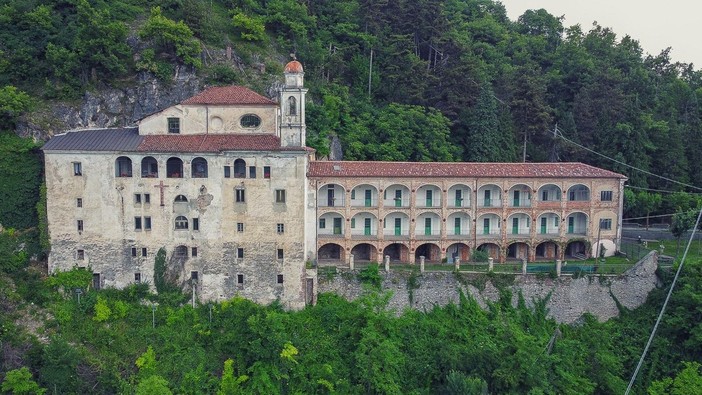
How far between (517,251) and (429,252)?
619 cm

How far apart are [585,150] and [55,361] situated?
1634 inches

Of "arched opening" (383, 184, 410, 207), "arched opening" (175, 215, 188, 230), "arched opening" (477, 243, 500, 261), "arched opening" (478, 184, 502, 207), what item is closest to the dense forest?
"arched opening" (175, 215, 188, 230)

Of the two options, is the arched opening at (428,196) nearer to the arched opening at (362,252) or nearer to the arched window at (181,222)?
the arched opening at (362,252)

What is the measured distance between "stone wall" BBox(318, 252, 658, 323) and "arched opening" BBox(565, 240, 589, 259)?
4813mm

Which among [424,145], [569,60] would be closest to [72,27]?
[424,145]

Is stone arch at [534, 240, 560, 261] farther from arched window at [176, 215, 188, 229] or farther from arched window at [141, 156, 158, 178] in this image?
arched window at [141, 156, 158, 178]

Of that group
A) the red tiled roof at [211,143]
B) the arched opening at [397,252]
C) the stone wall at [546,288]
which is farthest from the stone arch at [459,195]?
the red tiled roof at [211,143]

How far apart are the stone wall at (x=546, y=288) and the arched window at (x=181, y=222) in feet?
28.4

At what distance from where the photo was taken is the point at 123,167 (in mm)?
34219

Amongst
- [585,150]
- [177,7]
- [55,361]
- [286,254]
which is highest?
[177,7]

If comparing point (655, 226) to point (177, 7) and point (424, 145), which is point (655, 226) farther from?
point (177, 7)

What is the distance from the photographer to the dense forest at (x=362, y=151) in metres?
29.7

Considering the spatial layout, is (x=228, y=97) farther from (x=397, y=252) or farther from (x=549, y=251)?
(x=549, y=251)

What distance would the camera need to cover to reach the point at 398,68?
52.9 metres
